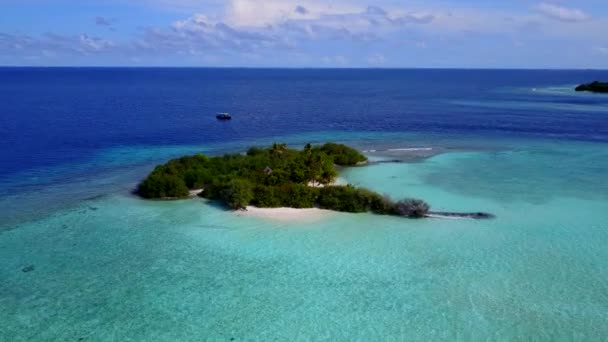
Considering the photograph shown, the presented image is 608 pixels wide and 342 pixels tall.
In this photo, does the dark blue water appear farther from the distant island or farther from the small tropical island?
the distant island

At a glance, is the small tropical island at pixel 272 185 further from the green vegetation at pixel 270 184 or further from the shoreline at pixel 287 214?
the shoreline at pixel 287 214

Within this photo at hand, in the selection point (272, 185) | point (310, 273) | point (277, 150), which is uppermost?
point (277, 150)

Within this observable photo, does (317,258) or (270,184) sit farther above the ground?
(270,184)

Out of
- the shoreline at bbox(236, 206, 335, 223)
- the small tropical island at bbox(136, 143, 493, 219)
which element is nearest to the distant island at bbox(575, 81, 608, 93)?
the small tropical island at bbox(136, 143, 493, 219)

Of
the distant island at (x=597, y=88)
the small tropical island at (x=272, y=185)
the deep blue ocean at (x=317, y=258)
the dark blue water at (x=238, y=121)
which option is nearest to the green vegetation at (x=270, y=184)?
the small tropical island at (x=272, y=185)

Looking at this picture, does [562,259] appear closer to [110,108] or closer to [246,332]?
[246,332]

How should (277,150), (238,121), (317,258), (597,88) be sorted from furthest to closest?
(597,88), (238,121), (277,150), (317,258)

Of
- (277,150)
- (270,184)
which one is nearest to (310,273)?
(270,184)

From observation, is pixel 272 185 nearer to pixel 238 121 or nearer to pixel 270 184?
pixel 270 184
